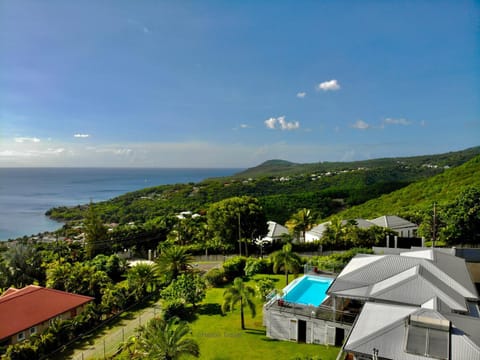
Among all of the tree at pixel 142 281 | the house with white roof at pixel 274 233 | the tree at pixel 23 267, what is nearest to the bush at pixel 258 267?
the tree at pixel 142 281

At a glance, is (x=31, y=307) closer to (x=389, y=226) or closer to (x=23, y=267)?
(x=23, y=267)

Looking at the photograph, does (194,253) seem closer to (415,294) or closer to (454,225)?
(415,294)

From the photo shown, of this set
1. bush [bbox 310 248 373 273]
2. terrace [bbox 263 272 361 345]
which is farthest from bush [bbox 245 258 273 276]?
terrace [bbox 263 272 361 345]

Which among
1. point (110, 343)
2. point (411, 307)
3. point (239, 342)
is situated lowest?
point (110, 343)

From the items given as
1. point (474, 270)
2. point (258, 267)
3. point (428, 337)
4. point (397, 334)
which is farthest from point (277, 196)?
point (428, 337)

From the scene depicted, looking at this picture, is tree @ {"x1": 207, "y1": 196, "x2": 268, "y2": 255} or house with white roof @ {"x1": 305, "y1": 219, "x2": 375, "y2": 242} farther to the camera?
house with white roof @ {"x1": 305, "y1": 219, "x2": 375, "y2": 242}

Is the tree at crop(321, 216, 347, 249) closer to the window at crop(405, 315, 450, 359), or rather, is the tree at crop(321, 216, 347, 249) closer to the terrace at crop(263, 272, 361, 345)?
the terrace at crop(263, 272, 361, 345)

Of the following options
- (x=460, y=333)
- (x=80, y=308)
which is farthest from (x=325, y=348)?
(x=80, y=308)
